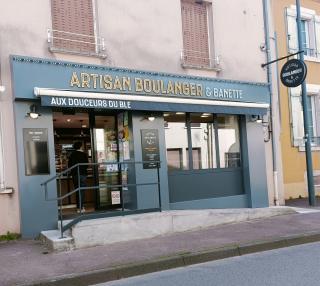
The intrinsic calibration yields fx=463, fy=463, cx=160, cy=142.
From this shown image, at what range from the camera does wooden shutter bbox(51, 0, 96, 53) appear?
9.79m

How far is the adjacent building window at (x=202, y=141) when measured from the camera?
455 inches

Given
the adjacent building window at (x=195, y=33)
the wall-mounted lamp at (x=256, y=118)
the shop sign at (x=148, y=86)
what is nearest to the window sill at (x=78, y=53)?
the shop sign at (x=148, y=86)

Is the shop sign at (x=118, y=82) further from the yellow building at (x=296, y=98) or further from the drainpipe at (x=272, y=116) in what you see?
the yellow building at (x=296, y=98)

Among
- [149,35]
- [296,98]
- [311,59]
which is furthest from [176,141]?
[311,59]

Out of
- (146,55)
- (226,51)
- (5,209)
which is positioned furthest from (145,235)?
(226,51)

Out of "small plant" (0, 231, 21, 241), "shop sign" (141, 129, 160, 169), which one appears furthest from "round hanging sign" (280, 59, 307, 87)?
"small plant" (0, 231, 21, 241)

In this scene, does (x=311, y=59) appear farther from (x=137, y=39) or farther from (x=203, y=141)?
(x=137, y=39)

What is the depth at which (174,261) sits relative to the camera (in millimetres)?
7258

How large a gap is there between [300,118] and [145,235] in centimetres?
859

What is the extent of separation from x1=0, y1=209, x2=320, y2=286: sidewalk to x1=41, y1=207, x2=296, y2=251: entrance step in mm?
188

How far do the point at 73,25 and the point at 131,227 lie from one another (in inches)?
178

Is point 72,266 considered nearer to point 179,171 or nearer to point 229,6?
point 179,171

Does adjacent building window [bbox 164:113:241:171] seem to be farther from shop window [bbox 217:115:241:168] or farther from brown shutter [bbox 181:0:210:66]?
brown shutter [bbox 181:0:210:66]

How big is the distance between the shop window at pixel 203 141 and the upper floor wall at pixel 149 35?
1175 millimetres
